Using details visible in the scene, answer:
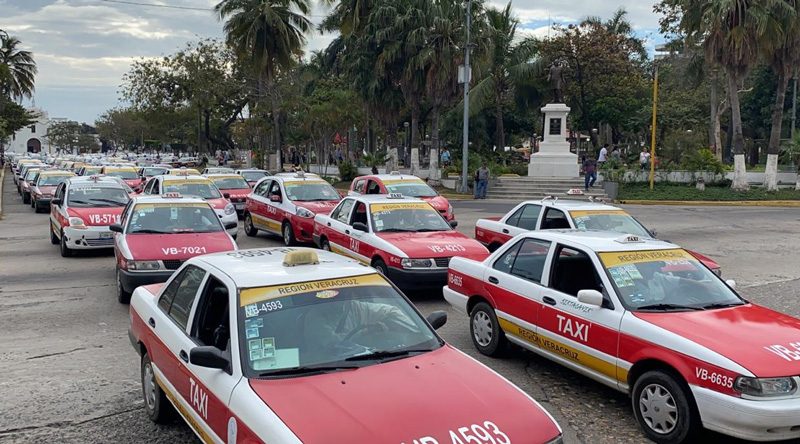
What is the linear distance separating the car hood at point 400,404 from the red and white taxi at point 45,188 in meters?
23.0

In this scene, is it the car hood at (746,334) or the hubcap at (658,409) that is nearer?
the car hood at (746,334)

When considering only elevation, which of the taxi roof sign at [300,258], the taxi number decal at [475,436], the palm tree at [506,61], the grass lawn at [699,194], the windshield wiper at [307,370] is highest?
the palm tree at [506,61]

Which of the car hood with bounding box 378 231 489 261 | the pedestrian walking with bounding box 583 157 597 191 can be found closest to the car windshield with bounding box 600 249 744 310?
the car hood with bounding box 378 231 489 261

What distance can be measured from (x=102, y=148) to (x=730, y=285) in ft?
542

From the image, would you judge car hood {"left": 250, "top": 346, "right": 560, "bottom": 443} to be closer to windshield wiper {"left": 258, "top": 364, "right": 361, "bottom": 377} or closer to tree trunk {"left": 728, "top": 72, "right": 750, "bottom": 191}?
windshield wiper {"left": 258, "top": 364, "right": 361, "bottom": 377}

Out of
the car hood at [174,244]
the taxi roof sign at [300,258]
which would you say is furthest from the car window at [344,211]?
→ the taxi roof sign at [300,258]

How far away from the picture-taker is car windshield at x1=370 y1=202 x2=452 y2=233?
36.4ft

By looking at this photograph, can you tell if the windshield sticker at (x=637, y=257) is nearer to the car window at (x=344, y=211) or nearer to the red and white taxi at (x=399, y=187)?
the car window at (x=344, y=211)

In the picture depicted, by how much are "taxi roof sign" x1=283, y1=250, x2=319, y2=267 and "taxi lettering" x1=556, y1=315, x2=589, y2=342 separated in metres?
2.46

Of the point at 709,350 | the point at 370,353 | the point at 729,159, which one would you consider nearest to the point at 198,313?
the point at 370,353

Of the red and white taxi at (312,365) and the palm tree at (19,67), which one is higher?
the palm tree at (19,67)

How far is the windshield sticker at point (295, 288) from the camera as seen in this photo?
14.4 ft

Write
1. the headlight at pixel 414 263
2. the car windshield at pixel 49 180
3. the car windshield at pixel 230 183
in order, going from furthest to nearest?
the car windshield at pixel 49 180 < the car windshield at pixel 230 183 < the headlight at pixel 414 263

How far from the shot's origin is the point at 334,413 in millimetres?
3547
